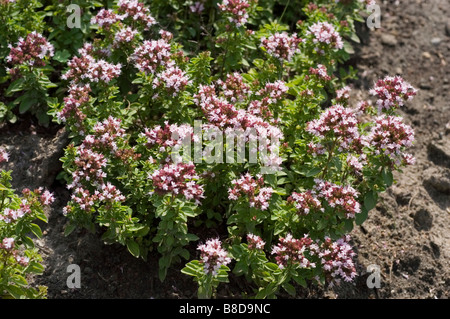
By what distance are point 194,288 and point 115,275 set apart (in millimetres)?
736

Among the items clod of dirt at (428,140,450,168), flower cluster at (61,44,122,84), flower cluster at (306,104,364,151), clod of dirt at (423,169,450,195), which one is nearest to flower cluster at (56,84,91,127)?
flower cluster at (61,44,122,84)

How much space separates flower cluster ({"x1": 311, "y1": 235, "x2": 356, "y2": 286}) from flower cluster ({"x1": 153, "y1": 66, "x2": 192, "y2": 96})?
1.88 metres

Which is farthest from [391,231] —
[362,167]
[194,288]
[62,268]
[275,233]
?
[62,268]

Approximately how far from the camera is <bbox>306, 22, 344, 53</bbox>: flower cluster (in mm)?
6078

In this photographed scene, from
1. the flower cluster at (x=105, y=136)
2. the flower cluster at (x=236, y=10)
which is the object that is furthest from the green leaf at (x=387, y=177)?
the flower cluster at (x=105, y=136)

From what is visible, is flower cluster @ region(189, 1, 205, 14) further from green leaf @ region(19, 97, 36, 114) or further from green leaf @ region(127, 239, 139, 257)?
green leaf @ region(127, 239, 139, 257)

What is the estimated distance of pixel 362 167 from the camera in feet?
17.3

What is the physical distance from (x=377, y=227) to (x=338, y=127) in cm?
156

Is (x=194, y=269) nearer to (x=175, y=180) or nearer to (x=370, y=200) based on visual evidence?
(x=175, y=180)

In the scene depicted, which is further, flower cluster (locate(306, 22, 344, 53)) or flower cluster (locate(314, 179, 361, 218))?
flower cluster (locate(306, 22, 344, 53))

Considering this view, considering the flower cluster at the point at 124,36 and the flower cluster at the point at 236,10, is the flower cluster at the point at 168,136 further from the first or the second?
the flower cluster at the point at 236,10

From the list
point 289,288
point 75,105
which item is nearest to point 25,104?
point 75,105

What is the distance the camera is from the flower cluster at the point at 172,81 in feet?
17.6

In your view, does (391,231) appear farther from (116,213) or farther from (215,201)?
(116,213)
